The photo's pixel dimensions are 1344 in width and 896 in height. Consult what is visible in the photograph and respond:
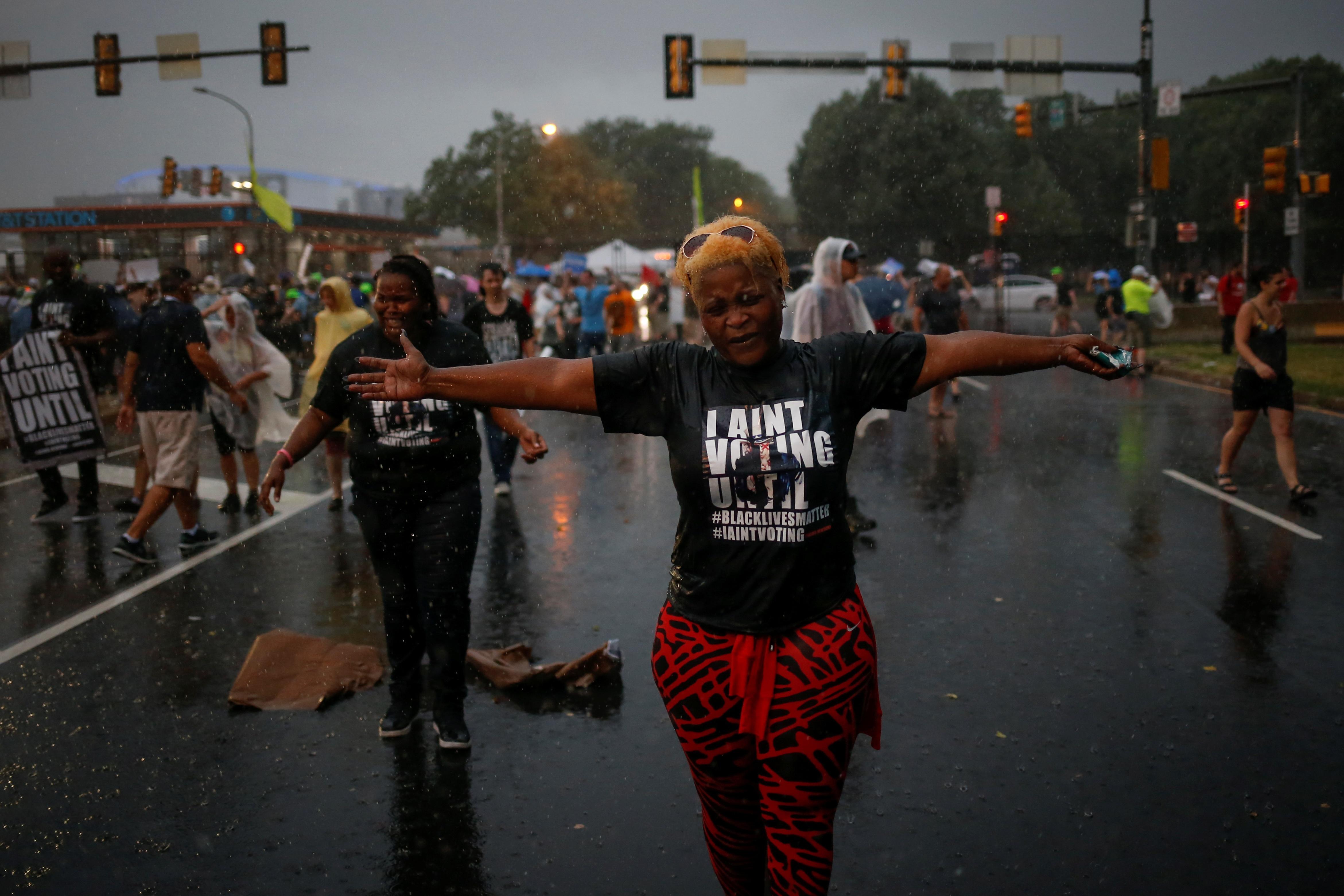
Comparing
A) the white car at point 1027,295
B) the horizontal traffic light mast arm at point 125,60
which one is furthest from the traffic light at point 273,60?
the white car at point 1027,295

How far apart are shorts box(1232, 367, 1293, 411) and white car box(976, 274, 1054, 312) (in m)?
41.7

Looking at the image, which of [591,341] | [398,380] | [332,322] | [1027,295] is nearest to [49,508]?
[332,322]

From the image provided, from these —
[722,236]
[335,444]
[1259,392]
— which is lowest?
[335,444]

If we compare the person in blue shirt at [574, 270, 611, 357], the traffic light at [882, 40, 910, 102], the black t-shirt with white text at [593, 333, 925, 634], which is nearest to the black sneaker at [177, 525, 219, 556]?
the black t-shirt with white text at [593, 333, 925, 634]

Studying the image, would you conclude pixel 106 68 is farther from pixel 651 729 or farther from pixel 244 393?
pixel 651 729

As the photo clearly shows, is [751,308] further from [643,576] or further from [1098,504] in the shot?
[1098,504]

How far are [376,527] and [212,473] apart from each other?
783 cm

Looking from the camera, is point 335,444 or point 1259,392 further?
point 335,444

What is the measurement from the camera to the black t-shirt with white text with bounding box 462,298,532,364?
9609 mm

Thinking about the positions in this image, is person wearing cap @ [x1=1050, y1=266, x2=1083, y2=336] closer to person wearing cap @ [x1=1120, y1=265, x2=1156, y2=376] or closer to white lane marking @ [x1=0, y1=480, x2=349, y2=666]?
person wearing cap @ [x1=1120, y1=265, x2=1156, y2=376]

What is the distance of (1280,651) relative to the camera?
567 cm

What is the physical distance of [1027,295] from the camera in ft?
168

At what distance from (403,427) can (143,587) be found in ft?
12.1

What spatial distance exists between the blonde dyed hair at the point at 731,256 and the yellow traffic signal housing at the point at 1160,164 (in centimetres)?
2280
